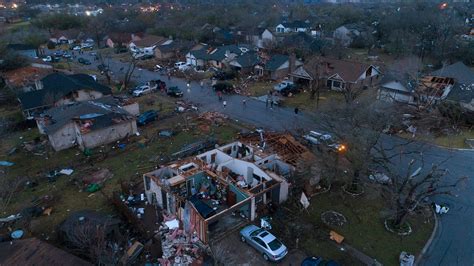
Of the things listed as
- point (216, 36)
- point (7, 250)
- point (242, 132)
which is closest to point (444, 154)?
point (242, 132)

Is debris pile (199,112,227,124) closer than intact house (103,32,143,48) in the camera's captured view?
Yes

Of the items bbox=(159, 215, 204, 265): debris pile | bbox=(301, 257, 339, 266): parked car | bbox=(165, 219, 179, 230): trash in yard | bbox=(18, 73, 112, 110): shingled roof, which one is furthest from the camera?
bbox=(18, 73, 112, 110): shingled roof

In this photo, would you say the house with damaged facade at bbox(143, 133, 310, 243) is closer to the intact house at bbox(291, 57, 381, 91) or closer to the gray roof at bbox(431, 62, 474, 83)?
the intact house at bbox(291, 57, 381, 91)

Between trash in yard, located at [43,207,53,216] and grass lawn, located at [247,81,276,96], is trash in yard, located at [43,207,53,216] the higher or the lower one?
the higher one

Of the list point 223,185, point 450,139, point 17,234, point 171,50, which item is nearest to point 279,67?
point 450,139

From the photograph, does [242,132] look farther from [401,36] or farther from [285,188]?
[401,36]

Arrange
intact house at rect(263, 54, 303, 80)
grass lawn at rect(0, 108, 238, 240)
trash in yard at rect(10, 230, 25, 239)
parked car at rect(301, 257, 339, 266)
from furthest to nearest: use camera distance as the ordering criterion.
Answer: intact house at rect(263, 54, 303, 80) < grass lawn at rect(0, 108, 238, 240) < trash in yard at rect(10, 230, 25, 239) < parked car at rect(301, 257, 339, 266)

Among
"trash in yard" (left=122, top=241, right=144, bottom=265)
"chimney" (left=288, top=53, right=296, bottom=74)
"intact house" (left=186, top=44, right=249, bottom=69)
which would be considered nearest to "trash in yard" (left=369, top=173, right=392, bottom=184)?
"trash in yard" (left=122, top=241, right=144, bottom=265)

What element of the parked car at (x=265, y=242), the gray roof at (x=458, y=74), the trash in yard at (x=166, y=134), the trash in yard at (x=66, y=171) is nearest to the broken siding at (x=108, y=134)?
the trash in yard at (x=166, y=134)
